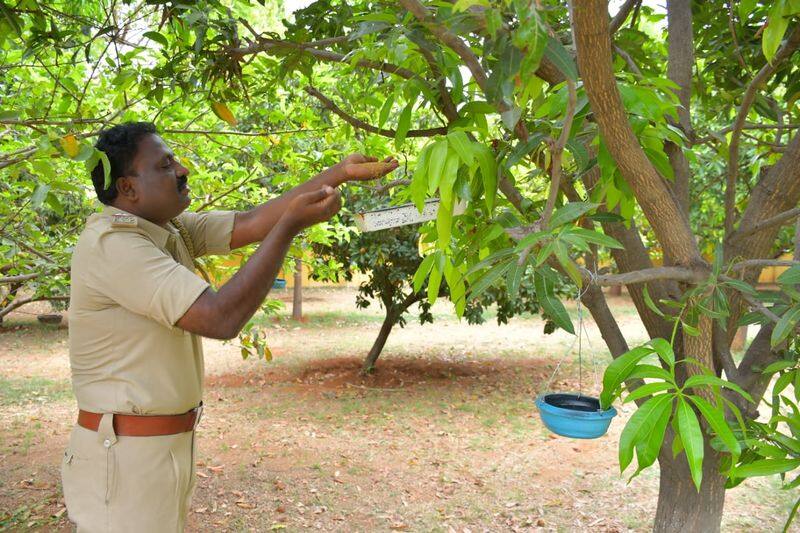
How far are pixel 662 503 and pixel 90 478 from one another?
2062 millimetres

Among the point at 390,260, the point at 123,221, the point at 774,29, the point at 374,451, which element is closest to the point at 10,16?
the point at 123,221

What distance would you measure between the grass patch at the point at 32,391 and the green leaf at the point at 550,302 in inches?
256

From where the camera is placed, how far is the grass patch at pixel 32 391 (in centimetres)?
654

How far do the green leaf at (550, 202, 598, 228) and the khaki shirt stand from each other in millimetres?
856

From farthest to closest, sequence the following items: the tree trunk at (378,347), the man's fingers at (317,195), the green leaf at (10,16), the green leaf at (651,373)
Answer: the tree trunk at (378,347) < the green leaf at (10,16) < the man's fingers at (317,195) < the green leaf at (651,373)

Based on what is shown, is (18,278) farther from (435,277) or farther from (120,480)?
(435,277)

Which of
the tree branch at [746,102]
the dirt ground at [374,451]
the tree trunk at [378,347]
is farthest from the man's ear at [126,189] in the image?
the tree trunk at [378,347]

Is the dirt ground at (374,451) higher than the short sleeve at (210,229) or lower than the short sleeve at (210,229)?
lower

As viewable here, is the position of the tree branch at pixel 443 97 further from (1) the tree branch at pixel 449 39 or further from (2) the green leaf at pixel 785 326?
(2) the green leaf at pixel 785 326

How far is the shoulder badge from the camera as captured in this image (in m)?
1.66

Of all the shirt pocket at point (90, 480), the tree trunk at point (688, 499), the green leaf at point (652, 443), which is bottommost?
the tree trunk at point (688, 499)

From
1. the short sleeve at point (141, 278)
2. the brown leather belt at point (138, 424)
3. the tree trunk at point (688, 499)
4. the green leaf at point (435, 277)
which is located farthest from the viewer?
the tree trunk at point (688, 499)

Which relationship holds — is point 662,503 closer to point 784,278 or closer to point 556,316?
point 784,278

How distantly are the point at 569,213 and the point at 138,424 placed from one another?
122cm
